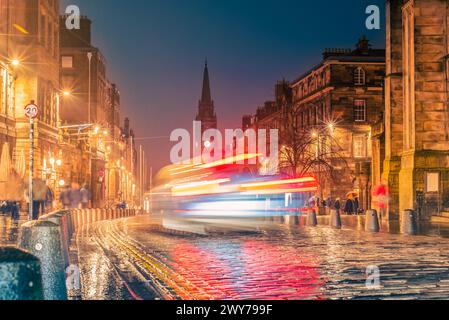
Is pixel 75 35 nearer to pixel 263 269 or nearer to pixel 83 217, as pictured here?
pixel 83 217

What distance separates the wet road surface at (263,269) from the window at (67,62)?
8269 centimetres

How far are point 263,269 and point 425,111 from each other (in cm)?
2841

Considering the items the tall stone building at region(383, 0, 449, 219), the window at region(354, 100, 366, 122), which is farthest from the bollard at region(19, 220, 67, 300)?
the window at region(354, 100, 366, 122)

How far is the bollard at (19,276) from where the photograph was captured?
532cm

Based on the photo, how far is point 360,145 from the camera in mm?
79938

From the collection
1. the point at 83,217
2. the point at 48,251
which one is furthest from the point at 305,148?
the point at 48,251

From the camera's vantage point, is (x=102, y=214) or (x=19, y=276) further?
(x=102, y=214)

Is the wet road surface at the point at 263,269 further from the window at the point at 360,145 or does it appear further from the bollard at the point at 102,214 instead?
the window at the point at 360,145

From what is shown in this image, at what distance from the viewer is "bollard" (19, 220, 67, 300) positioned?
8.55m

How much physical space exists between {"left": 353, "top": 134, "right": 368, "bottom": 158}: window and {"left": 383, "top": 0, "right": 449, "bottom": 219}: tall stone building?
Answer: 37401 millimetres

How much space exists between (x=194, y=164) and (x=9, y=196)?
34.8 ft

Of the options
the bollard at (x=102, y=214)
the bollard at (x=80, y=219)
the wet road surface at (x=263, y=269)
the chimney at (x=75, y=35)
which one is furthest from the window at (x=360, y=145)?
the wet road surface at (x=263, y=269)

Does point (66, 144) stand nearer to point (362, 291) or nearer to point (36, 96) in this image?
point (36, 96)

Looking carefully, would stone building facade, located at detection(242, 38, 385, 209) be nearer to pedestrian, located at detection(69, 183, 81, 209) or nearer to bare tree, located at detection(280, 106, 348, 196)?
bare tree, located at detection(280, 106, 348, 196)
